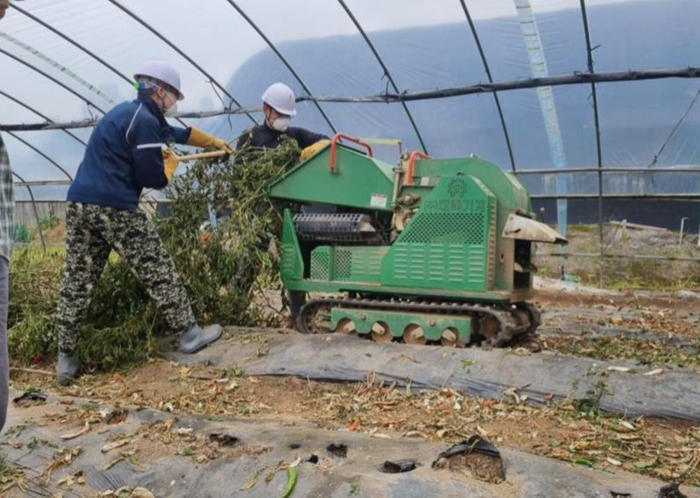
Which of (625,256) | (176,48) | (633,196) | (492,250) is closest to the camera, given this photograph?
(492,250)

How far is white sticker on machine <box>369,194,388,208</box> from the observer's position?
5.58 meters

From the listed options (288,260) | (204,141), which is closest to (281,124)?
(204,141)

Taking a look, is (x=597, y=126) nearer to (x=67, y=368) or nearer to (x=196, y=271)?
(x=196, y=271)

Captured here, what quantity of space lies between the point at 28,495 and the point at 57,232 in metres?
14.7

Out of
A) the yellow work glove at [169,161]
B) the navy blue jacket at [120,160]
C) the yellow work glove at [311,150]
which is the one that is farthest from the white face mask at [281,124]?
the navy blue jacket at [120,160]

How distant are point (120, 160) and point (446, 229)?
8.04ft

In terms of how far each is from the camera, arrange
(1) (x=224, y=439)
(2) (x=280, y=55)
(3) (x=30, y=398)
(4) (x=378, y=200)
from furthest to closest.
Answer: (2) (x=280, y=55), (4) (x=378, y=200), (3) (x=30, y=398), (1) (x=224, y=439)

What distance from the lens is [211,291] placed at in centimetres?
579

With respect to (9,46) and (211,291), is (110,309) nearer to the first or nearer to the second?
(211,291)

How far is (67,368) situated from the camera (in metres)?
5.06

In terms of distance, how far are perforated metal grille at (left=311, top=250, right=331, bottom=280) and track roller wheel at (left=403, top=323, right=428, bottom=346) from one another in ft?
2.77

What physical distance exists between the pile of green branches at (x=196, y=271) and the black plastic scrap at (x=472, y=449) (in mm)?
3091

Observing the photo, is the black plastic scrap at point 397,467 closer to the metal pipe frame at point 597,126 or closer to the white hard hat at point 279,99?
the white hard hat at point 279,99

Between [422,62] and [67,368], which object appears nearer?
[67,368]
